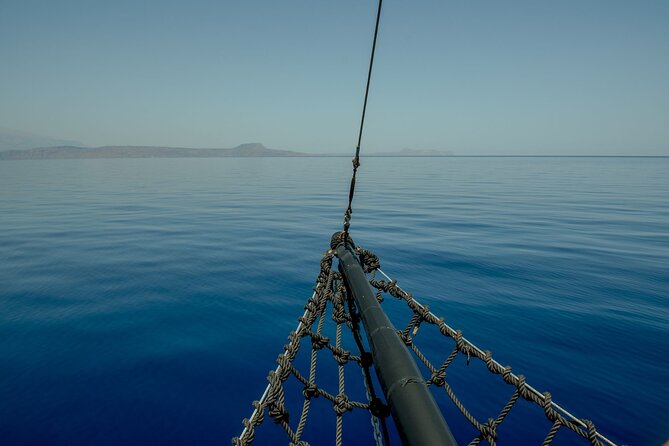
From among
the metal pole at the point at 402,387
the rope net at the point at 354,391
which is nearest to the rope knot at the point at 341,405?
the rope net at the point at 354,391

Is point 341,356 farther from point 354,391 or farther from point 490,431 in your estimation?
point 490,431

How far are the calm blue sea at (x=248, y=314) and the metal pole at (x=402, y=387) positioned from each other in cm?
215

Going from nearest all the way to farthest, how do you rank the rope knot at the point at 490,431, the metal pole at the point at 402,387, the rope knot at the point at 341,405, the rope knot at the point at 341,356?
the metal pole at the point at 402,387, the rope knot at the point at 490,431, the rope knot at the point at 341,405, the rope knot at the point at 341,356

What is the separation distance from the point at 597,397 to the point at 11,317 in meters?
10.4

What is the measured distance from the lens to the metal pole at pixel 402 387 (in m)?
1.94

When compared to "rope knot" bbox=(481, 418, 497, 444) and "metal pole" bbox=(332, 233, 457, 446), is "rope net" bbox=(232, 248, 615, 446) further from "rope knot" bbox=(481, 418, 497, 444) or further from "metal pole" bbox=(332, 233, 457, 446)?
"metal pole" bbox=(332, 233, 457, 446)

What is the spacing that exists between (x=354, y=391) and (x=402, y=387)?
330 centimetres

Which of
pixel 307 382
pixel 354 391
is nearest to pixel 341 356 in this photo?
pixel 307 382

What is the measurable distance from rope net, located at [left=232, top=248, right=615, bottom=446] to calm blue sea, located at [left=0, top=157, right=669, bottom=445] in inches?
10.6

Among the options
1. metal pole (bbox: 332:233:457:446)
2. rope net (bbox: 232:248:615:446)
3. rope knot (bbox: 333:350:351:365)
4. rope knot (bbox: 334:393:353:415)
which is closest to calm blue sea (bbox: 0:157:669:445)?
rope net (bbox: 232:248:615:446)

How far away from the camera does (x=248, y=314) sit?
25.1 ft

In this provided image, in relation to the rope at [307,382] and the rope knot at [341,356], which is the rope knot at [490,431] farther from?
the rope knot at [341,356]

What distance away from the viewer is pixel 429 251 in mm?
12188

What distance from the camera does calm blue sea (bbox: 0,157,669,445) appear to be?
4719 millimetres
